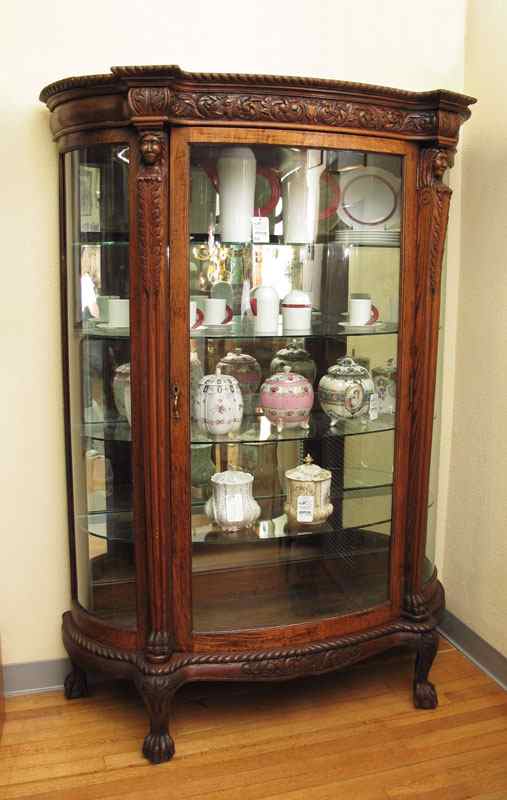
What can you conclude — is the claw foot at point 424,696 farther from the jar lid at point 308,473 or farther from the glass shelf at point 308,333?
the glass shelf at point 308,333

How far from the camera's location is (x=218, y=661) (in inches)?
87.4

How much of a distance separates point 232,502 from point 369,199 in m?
0.94

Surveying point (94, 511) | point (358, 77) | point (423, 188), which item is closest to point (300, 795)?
point (94, 511)

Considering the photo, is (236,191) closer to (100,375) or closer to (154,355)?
(154,355)

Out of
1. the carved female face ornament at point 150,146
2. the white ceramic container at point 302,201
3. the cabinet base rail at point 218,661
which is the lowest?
the cabinet base rail at point 218,661

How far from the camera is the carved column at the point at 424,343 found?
2.23 metres

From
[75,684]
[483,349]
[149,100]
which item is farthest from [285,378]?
[75,684]

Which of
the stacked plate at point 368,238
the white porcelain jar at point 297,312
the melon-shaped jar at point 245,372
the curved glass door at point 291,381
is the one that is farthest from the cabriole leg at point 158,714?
the stacked plate at point 368,238

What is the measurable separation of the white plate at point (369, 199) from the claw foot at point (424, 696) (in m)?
1.37

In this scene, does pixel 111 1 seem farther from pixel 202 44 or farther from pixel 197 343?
pixel 197 343

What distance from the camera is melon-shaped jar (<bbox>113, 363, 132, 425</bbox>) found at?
2.21 m

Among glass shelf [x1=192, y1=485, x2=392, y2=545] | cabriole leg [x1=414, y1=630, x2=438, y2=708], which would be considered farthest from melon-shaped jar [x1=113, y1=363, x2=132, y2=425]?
cabriole leg [x1=414, y1=630, x2=438, y2=708]

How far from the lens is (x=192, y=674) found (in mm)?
2213

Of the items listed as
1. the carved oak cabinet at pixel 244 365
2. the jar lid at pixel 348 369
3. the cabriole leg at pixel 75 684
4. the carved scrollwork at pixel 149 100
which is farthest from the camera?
the cabriole leg at pixel 75 684
